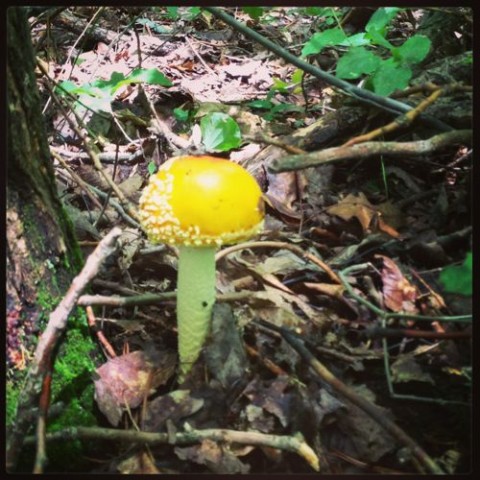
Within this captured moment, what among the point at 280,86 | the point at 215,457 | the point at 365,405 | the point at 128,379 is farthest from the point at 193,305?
the point at 280,86

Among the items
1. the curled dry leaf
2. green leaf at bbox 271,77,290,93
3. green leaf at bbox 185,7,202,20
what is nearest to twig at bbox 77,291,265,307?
the curled dry leaf

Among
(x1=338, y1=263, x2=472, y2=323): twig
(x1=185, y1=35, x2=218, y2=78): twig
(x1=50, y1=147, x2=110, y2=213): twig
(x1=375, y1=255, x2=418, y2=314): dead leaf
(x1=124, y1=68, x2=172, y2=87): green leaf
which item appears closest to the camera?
(x1=338, y1=263, x2=472, y2=323): twig

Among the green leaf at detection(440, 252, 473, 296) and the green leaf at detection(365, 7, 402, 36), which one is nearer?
the green leaf at detection(440, 252, 473, 296)

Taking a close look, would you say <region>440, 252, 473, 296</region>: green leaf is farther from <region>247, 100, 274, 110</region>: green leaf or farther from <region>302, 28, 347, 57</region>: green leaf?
<region>247, 100, 274, 110</region>: green leaf

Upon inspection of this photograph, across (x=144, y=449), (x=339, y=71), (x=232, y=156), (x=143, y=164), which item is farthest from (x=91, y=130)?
(x=144, y=449)

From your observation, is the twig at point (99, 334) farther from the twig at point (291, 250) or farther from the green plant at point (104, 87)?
the green plant at point (104, 87)

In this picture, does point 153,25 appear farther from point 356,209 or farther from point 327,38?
point 356,209
